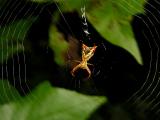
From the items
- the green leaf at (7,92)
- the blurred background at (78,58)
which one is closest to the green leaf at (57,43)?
the blurred background at (78,58)

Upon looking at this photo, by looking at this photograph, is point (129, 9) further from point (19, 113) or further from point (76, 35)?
point (19, 113)

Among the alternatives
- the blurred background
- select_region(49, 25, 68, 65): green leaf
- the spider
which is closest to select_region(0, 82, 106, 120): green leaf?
the blurred background

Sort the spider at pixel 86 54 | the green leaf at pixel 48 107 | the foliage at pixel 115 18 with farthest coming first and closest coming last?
the spider at pixel 86 54 < the green leaf at pixel 48 107 < the foliage at pixel 115 18

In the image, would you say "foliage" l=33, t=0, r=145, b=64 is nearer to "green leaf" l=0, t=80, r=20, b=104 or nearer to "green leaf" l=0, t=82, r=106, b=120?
"green leaf" l=0, t=82, r=106, b=120

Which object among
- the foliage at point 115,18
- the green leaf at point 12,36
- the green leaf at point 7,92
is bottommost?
the green leaf at point 7,92

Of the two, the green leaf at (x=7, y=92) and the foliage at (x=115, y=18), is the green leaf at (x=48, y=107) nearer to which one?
the green leaf at (x=7, y=92)

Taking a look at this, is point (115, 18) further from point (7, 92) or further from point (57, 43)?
point (7, 92)

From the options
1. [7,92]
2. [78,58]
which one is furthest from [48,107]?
[78,58]
